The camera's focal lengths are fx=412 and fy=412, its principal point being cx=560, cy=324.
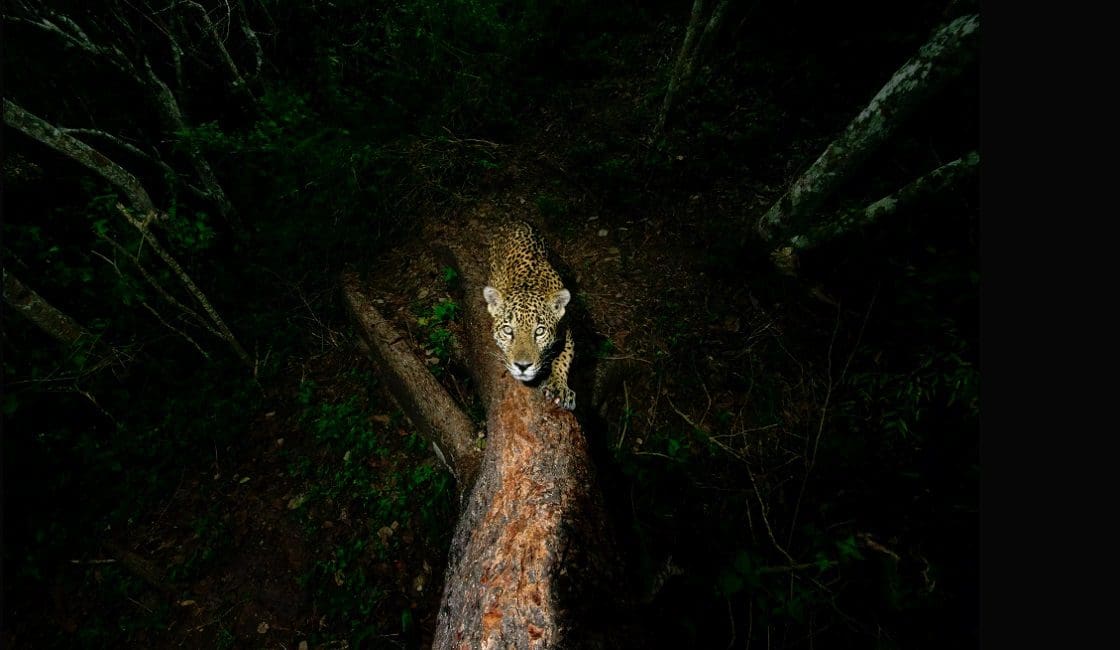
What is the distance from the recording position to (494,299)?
522 cm

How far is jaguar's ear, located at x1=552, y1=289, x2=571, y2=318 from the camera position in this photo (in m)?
5.11

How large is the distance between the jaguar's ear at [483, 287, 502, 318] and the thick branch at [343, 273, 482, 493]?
135cm

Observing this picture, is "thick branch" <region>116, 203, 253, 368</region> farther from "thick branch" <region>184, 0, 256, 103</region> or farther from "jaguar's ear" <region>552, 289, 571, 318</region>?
"jaguar's ear" <region>552, 289, 571, 318</region>

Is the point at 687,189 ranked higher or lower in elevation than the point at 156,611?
higher

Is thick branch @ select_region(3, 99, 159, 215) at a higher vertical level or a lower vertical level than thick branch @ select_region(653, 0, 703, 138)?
lower

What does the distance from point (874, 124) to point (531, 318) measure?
15.1ft

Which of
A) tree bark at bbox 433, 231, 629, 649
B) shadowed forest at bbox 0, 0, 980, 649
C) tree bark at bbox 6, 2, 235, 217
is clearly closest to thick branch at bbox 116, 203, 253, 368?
shadowed forest at bbox 0, 0, 980, 649

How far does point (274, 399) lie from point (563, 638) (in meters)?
6.27

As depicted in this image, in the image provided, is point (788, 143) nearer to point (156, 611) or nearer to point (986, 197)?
point (986, 197)

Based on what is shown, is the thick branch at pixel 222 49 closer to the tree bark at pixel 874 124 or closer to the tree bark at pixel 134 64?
the tree bark at pixel 134 64

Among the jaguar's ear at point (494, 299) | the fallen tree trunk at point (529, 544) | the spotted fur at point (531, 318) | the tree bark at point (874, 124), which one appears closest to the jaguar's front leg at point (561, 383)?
the spotted fur at point (531, 318)

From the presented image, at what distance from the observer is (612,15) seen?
40.9 feet

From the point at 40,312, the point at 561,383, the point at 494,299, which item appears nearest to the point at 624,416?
the point at 561,383

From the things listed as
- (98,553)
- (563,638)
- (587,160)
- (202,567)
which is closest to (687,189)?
(587,160)
